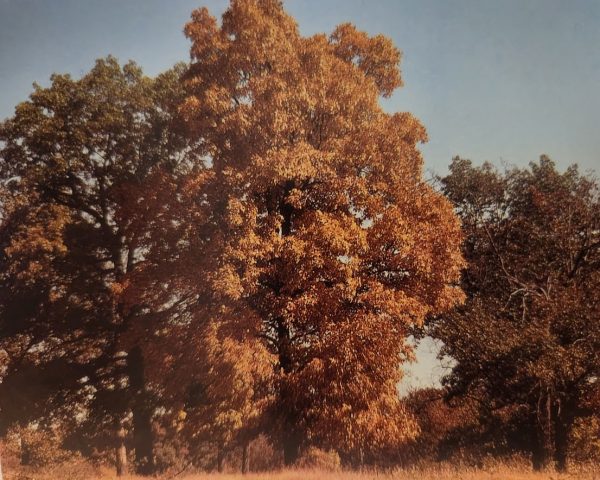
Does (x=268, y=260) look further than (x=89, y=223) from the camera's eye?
No

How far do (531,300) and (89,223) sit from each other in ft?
51.0

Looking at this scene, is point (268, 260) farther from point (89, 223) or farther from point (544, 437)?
point (544, 437)

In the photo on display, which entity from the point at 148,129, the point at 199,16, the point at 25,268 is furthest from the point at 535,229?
the point at 25,268

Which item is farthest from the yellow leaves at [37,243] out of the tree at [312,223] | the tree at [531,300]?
the tree at [531,300]

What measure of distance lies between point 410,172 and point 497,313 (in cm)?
525

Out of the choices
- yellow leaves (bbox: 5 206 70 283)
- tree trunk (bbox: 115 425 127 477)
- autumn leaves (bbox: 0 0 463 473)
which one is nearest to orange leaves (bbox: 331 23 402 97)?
autumn leaves (bbox: 0 0 463 473)

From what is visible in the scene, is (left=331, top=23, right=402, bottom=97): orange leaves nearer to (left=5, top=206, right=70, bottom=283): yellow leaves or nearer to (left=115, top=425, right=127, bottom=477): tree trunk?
(left=5, top=206, right=70, bottom=283): yellow leaves

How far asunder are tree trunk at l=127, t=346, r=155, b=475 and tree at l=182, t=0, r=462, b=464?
4.60 metres

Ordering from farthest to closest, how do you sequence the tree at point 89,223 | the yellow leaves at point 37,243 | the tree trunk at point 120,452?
the tree trunk at point 120,452, the tree at point 89,223, the yellow leaves at point 37,243

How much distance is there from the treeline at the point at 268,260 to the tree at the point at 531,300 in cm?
8

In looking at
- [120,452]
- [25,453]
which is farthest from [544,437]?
[25,453]

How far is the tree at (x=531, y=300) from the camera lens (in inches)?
534

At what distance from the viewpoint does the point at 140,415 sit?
51.6 feet

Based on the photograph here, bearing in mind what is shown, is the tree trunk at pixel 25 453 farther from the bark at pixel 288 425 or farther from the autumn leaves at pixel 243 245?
the bark at pixel 288 425
